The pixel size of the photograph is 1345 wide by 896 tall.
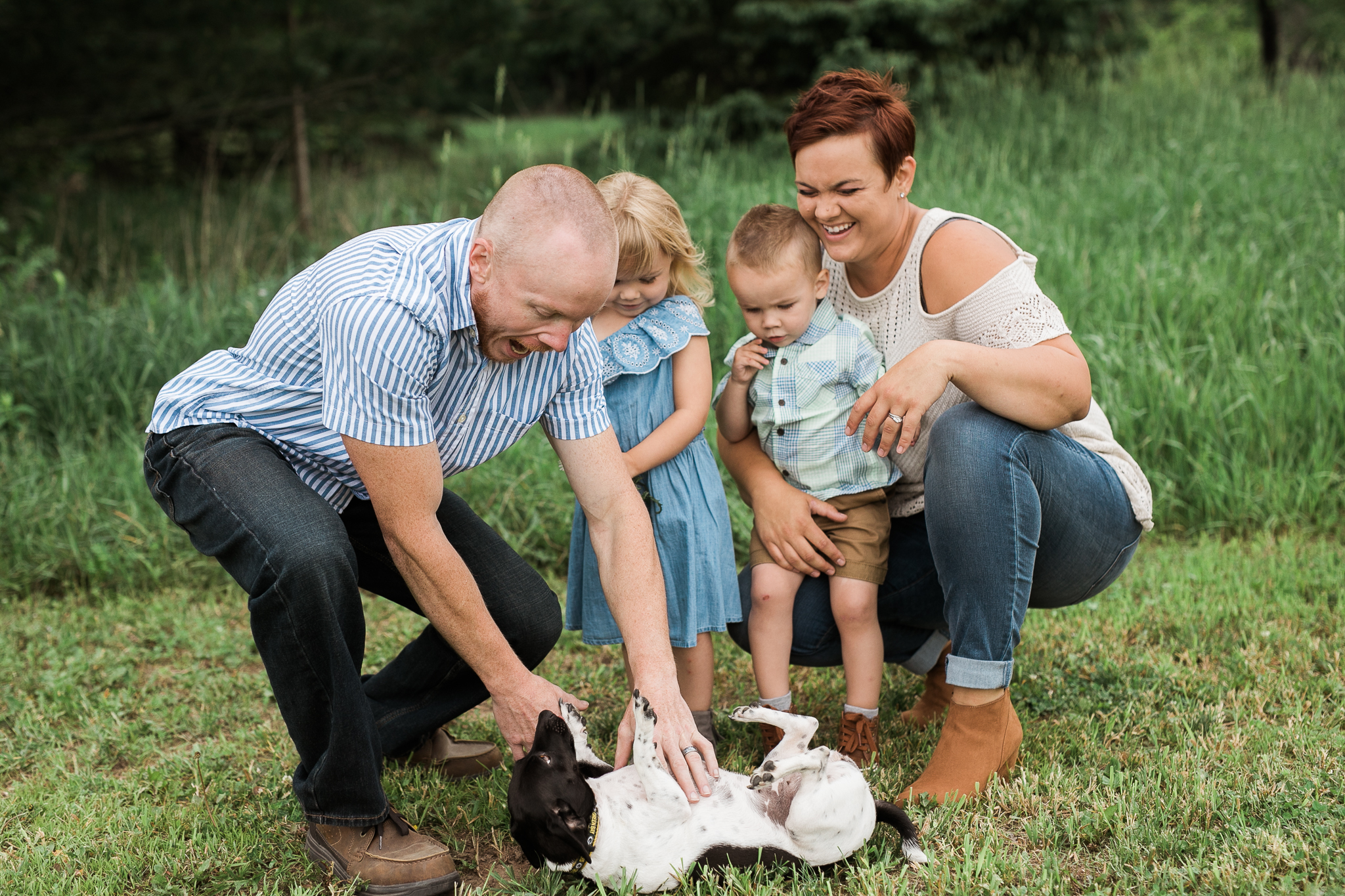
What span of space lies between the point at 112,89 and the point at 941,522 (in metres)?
9.17

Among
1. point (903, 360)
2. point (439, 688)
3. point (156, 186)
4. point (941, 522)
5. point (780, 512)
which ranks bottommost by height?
point (156, 186)

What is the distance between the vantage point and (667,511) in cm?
291

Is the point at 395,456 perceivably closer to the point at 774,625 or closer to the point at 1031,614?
the point at 774,625

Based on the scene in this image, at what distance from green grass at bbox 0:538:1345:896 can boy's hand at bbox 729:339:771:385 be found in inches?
41.3

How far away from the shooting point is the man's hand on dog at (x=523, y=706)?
A: 2.28 m

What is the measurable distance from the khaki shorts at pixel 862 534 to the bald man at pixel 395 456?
0.65m

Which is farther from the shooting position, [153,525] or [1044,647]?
[153,525]

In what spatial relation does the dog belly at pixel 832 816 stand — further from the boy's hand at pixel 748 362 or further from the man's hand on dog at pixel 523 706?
the boy's hand at pixel 748 362

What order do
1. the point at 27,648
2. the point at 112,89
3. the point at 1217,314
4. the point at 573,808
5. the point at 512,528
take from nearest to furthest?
the point at 573,808
the point at 27,648
the point at 512,528
the point at 1217,314
the point at 112,89

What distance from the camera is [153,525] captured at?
4598 mm

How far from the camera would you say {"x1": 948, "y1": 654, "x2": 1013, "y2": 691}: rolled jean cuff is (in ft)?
8.14

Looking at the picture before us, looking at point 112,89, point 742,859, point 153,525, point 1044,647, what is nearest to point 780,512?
point 742,859

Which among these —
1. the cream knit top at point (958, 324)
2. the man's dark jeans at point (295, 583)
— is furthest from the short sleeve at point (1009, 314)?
the man's dark jeans at point (295, 583)

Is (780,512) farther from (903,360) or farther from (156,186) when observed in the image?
(156,186)
